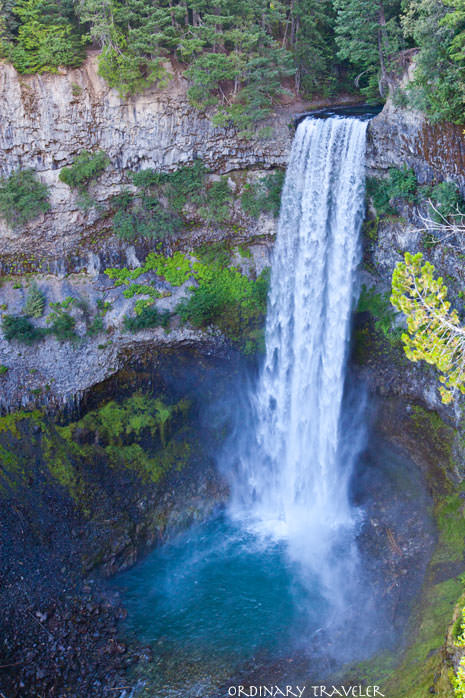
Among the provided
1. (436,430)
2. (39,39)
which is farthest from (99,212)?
(436,430)

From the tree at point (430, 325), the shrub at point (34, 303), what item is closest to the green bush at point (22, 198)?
the shrub at point (34, 303)

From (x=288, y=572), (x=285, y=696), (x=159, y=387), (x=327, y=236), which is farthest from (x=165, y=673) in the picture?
(x=327, y=236)

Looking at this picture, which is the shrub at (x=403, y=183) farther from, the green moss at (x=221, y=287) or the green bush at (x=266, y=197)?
the green moss at (x=221, y=287)

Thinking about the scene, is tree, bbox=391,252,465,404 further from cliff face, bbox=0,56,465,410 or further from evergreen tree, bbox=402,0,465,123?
cliff face, bbox=0,56,465,410

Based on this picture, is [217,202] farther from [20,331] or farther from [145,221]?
[20,331]

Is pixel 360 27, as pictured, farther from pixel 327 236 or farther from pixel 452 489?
pixel 452 489

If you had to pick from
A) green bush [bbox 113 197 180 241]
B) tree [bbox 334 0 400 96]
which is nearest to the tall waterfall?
tree [bbox 334 0 400 96]

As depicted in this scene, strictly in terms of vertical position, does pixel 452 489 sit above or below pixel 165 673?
above
